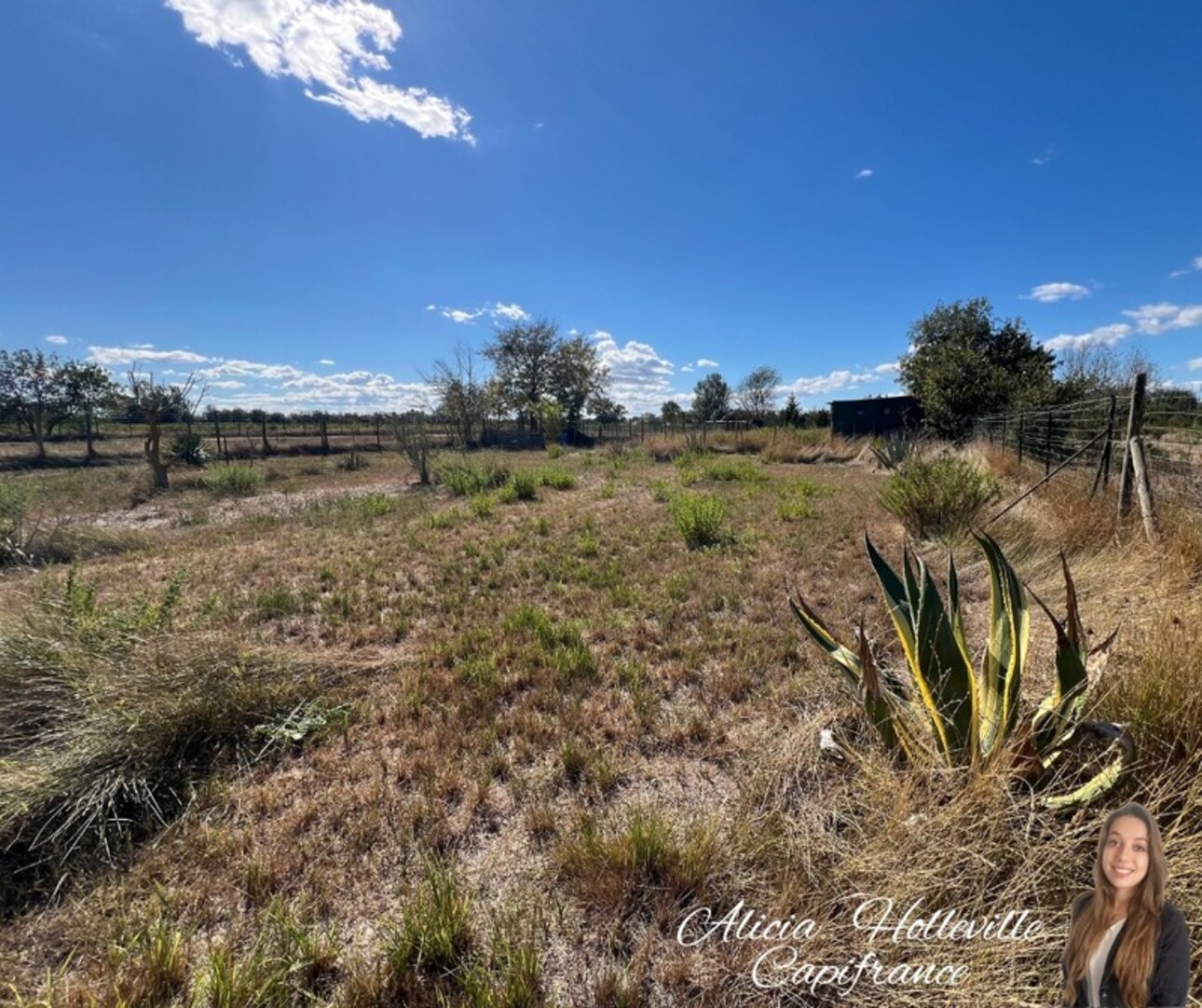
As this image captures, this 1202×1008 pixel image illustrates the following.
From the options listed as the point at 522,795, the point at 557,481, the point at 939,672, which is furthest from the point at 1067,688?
the point at 557,481

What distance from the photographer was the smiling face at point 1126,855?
→ 2.82ft

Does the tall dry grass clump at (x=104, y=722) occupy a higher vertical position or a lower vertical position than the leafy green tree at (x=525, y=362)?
lower

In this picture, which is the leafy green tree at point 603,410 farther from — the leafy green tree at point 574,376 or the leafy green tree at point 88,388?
the leafy green tree at point 88,388

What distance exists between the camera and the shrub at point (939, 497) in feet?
18.7

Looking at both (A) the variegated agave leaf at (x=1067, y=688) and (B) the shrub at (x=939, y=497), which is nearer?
(A) the variegated agave leaf at (x=1067, y=688)

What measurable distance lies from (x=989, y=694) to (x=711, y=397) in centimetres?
5213

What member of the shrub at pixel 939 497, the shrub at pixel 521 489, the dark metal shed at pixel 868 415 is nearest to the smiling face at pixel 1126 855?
the shrub at pixel 939 497

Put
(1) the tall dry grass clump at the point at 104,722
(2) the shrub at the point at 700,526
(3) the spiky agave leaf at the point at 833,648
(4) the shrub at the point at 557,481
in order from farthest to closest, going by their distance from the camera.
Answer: (4) the shrub at the point at 557,481 < (2) the shrub at the point at 700,526 < (3) the spiky agave leaf at the point at 833,648 < (1) the tall dry grass clump at the point at 104,722

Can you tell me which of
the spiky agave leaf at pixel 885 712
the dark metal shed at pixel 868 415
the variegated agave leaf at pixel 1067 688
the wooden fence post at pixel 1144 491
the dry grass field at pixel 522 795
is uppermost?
the dark metal shed at pixel 868 415

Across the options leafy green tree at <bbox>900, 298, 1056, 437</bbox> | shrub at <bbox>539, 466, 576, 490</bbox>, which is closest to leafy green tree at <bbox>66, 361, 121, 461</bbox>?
shrub at <bbox>539, 466, 576, 490</bbox>

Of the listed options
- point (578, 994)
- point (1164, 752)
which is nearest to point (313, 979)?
point (578, 994)

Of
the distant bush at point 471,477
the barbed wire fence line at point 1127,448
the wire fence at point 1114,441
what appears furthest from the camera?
the distant bush at point 471,477

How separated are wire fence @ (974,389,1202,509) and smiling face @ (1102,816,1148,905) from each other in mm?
4680

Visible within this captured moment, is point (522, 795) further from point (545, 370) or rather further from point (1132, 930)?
point (545, 370)
